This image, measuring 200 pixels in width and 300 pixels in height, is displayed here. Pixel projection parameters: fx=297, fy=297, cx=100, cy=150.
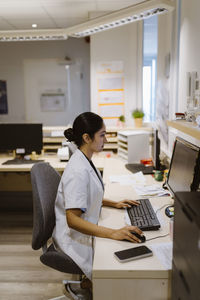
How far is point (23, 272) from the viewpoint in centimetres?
246

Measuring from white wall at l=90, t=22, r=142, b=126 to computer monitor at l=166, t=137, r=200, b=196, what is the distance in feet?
7.73

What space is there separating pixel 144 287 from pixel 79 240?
518mm

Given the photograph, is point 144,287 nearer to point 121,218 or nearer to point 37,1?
point 121,218

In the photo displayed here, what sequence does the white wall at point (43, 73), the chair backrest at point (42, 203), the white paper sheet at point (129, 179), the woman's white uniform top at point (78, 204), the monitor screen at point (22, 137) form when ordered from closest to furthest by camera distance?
the woman's white uniform top at point (78, 204)
the chair backrest at point (42, 203)
the white paper sheet at point (129, 179)
the monitor screen at point (22, 137)
the white wall at point (43, 73)

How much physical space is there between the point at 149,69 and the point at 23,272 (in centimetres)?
Answer: 305

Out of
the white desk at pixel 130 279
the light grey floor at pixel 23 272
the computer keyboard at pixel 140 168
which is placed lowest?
the light grey floor at pixel 23 272

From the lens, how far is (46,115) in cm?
555

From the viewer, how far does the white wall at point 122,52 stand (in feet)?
13.4

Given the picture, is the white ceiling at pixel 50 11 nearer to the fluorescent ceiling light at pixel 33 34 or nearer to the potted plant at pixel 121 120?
the fluorescent ceiling light at pixel 33 34

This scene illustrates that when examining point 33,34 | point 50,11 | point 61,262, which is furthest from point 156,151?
point 50,11

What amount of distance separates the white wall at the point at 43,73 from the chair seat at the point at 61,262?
4078 mm

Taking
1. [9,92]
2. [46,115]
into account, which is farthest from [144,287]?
[9,92]

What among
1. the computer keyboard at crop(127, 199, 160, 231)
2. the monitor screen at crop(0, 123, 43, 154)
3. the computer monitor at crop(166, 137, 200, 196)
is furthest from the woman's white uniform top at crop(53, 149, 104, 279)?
the monitor screen at crop(0, 123, 43, 154)

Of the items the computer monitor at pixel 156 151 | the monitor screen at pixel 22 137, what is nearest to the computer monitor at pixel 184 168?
the computer monitor at pixel 156 151
